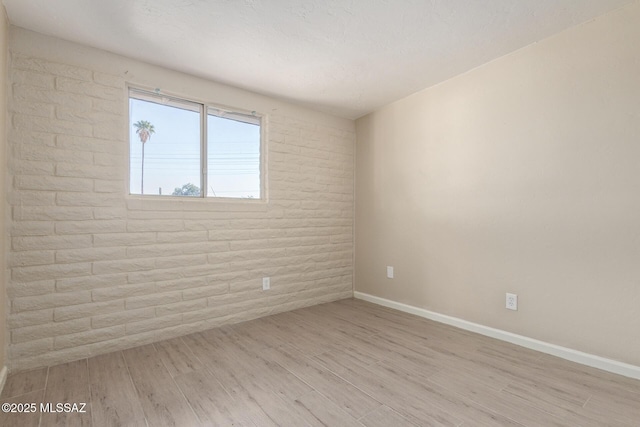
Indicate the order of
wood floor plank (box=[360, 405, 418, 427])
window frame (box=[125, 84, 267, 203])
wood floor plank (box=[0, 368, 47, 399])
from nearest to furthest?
1. wood floor plank (box=[360, 405, 418, 427])
2. wood floor plank (box=[0, 368, 47, 399])
3. window frame (box=[125, 84, 267, 203])

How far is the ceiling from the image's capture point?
5.70 feet

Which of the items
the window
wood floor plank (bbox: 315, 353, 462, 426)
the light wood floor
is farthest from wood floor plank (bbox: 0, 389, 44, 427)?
wood floor plank (bbox: 315, 353, 462, 426)

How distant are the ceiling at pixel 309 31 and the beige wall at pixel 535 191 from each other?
10.5 inches

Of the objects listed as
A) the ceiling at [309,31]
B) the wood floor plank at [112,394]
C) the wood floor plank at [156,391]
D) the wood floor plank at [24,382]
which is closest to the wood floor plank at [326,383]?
the wood floor plank at [156,391]

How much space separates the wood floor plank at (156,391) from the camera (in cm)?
145

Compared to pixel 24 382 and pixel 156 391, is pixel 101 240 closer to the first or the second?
pixel 24 382

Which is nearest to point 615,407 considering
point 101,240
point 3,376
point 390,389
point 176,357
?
point 390,389

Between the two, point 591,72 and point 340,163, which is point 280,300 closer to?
point 340,163

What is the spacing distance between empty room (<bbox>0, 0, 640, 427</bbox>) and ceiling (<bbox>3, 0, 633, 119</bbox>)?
2cm

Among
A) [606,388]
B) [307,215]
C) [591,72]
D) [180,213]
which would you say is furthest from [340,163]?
[606,388]

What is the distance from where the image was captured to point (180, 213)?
2.47 metres

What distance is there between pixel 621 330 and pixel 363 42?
2.45 metres

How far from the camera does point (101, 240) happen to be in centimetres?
212

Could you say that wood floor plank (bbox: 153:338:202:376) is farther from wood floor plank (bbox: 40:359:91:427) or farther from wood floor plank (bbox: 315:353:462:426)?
wood floor plank (bbox: 315:353:462:426)
